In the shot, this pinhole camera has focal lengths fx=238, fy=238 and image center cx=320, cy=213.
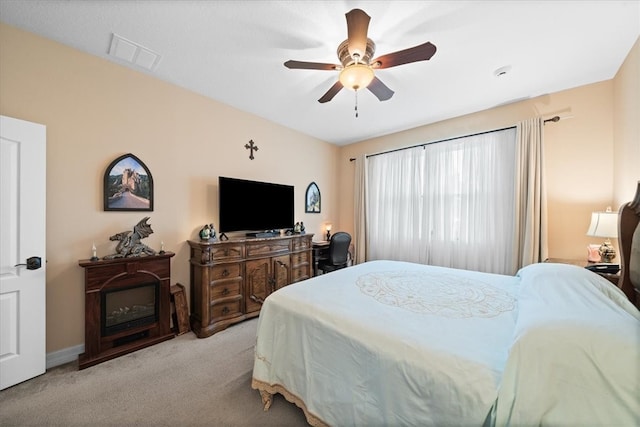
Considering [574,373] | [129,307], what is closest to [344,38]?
[574,373]

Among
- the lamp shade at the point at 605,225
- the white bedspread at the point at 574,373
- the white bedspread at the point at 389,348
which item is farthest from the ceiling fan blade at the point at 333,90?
the lamp shade at the point at 605,225

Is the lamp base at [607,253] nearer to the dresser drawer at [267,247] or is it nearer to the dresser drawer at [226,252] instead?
the dresser drawer at [267,247]

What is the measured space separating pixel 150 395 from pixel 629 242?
3562 mm

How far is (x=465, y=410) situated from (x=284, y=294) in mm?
1175

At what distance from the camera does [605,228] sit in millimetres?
2154

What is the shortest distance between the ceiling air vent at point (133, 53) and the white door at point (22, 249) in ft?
3.05

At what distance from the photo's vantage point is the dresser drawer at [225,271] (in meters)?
2.73

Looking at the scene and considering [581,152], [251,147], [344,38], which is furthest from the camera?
[251,147]

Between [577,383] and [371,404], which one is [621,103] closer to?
[577,383]

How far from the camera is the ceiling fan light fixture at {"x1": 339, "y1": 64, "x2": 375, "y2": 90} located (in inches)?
70.8

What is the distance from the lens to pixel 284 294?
1.74 m

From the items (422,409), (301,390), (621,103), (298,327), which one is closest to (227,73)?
(298,327)

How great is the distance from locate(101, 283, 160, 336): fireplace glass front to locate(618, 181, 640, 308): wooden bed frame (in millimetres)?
3842

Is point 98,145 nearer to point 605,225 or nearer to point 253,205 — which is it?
point 253,205
